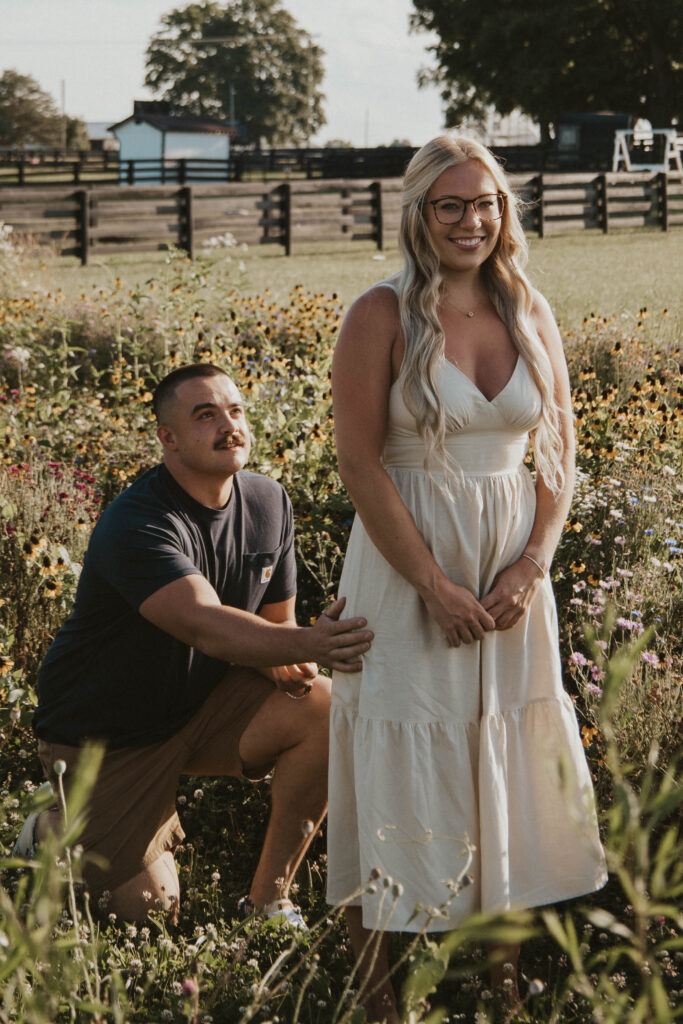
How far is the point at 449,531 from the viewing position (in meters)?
2.58

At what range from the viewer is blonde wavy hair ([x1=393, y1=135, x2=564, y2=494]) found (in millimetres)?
2480

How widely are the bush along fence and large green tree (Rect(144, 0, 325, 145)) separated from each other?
240ft

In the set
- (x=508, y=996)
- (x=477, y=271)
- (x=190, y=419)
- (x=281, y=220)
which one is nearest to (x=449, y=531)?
(x=477, y=271)

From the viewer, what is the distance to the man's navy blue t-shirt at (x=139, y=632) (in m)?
2.94

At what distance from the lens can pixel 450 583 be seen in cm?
252

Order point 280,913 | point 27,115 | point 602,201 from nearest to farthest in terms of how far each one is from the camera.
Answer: point 280,913 → point 602,201 → point 27,115

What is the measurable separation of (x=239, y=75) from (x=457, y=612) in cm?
9664

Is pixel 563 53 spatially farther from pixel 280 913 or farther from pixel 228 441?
pixel 280 913

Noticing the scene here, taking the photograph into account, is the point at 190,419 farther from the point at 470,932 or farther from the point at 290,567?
the point at 470,932

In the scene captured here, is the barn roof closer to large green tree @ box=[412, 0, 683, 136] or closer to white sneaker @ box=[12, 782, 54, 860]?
large green tree @ box=[412, 0, 683, 136]

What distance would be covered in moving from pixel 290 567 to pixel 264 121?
93.3 meters

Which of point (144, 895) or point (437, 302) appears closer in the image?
point (437, 302)

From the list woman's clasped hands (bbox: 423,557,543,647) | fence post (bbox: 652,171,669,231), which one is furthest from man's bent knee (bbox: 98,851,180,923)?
fence post (bbox: 652,171,669,231)

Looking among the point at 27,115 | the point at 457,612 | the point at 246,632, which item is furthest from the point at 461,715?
the point at 27,115
